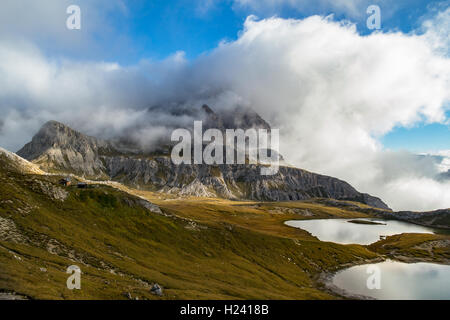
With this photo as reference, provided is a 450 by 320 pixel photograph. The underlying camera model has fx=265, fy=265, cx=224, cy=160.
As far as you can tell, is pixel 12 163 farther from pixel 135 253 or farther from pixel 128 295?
pixel 128 295

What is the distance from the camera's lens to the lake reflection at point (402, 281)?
273 feet

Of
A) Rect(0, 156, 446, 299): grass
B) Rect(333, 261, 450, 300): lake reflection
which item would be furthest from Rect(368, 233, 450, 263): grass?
Rect(0, 156, 446, 299): grass

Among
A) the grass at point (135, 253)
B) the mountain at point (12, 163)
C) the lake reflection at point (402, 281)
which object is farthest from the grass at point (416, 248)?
the mountain at point (12, 163)

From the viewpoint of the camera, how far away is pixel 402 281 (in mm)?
98938

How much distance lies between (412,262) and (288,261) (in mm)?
73169

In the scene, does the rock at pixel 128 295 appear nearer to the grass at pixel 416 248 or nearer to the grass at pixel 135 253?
the grass at pixel 135 253

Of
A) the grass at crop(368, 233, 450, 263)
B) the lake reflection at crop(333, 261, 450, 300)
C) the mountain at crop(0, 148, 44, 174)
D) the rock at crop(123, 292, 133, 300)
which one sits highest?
the mountain at crop(0, 148, 44, 174)

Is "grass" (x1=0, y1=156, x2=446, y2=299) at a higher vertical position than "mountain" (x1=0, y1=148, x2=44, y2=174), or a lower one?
lower

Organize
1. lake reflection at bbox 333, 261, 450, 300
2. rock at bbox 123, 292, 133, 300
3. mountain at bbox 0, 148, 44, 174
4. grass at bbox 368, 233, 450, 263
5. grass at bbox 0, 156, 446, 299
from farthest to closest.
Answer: grass at bbox 368, 233, 450, 263 < mountain at bbox 0, 148, 44, 174 < lake reflection at bbox 333, 261, 450, 300 < grass at bbox 0, 156, 446, 299 < rock at bbox 123, 292, 133, 300

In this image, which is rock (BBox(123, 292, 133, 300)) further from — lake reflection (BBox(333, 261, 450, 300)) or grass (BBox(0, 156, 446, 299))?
lake reflection (BBox(333, 261, 450, 300))

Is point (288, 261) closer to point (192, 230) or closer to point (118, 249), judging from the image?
point (192, 230)

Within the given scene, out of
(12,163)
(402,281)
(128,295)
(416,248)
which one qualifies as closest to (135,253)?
(128,295)

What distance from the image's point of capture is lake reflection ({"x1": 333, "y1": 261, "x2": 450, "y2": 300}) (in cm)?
8319
